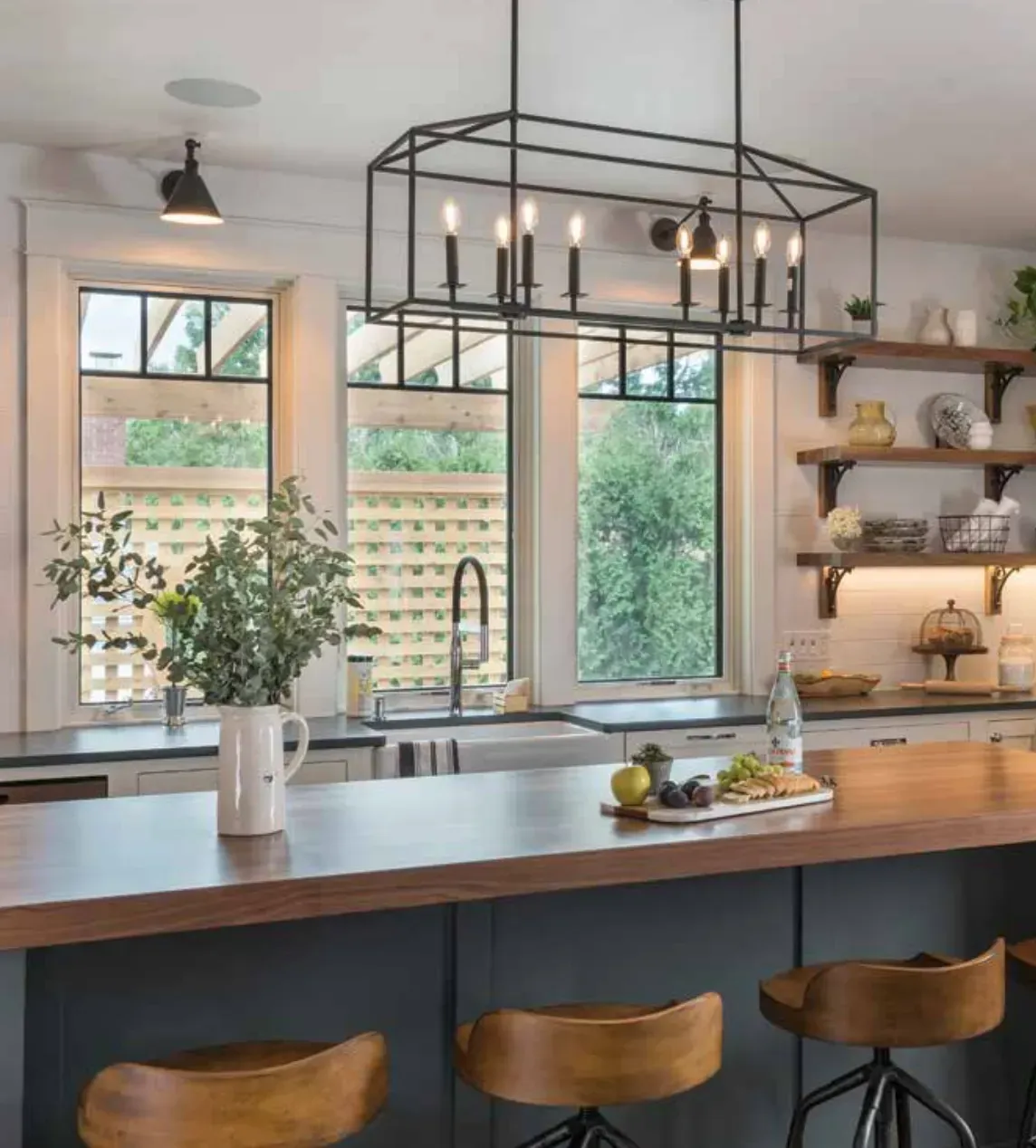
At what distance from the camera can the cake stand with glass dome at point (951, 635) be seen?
5.28 metres

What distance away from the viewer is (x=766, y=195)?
4.74m

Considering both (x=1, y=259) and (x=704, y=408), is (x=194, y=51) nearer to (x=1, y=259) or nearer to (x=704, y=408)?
(x=1, y=259)

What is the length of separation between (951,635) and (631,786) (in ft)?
10.3


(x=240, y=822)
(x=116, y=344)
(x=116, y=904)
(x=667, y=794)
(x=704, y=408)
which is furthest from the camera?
(x=704, y=408)

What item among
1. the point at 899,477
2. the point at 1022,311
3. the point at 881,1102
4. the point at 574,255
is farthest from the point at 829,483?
the point at 881,1102

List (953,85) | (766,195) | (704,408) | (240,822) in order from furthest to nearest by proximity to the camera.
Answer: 1. (704,408)
2. (766,195)
3. (953,85)
4. (240,822)

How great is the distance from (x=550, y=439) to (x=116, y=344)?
1.56m

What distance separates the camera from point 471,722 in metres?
4.48

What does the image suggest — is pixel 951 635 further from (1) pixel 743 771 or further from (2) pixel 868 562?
(1) pixel 743 771

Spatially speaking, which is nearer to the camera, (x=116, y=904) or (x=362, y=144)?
(x=116, y=904)

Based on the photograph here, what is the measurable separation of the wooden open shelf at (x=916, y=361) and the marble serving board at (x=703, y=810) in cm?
270

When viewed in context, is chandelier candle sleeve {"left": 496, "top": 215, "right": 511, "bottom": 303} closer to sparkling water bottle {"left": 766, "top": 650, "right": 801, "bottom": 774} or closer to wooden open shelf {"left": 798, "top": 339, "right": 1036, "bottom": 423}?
sparkling water bottle {"left": 766, "top": 650, "right": 801, "bottom": 774}

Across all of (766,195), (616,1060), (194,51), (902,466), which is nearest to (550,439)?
(766,195)

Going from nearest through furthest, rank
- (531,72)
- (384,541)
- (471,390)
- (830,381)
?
(531,72) < (384,541) < (471,390) < (830,381)
